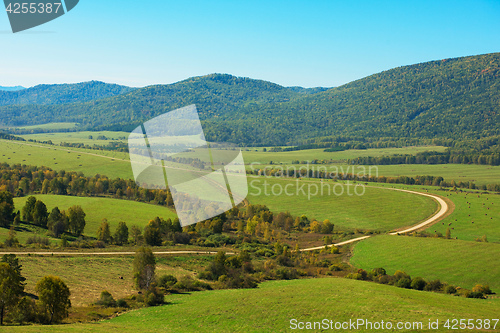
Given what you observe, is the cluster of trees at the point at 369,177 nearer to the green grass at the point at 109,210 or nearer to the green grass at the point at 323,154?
the green grass at the point at 323,154

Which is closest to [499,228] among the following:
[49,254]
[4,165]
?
[49,254]

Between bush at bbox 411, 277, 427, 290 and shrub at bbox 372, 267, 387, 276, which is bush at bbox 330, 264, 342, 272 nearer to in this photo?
shrub at bbox 372, 267, 387, 276

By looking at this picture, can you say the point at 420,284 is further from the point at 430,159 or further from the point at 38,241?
the point at 430,159

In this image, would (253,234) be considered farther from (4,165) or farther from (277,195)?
(4,165)

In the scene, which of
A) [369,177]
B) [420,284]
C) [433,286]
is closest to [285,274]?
[420,284]

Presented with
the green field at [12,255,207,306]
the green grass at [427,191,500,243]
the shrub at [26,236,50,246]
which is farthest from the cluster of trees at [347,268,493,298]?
the shrub at [26,236,50,246]

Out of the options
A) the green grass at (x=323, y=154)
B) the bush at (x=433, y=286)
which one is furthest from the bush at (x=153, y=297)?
the green grass at (x=323, y=154)
